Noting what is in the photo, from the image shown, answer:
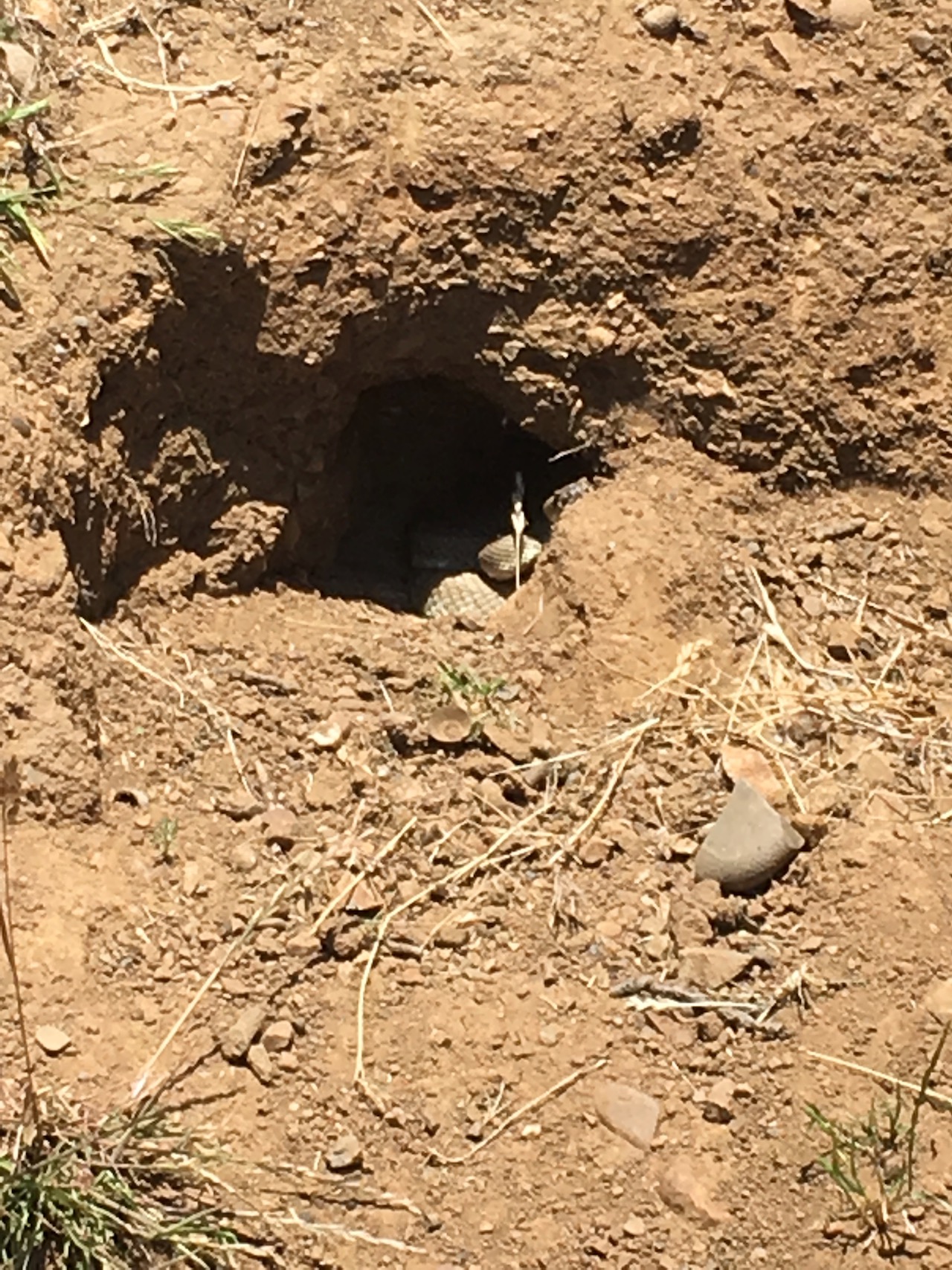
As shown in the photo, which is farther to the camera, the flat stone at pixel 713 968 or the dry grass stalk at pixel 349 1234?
the flat stone at pixel 713 968

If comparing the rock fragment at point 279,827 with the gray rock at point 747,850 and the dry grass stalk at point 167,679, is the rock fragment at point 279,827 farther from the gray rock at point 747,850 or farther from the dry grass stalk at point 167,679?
the gray rock at point 747,850

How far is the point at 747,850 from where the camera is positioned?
292cm

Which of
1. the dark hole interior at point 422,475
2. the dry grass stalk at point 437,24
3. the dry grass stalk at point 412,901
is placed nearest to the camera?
the dry grass stalk at point 412,901

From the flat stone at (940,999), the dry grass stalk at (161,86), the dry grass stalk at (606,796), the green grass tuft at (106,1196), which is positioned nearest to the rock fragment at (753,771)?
the dry grass stalk at (606,796)

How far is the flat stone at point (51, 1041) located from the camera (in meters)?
2.54

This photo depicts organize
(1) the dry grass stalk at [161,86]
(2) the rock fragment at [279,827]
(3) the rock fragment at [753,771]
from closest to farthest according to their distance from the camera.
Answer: (2) the rock fragment at [279,827] < (3) the rock fragment at [753,771] < (1) the dry grass stalk at [161,86]

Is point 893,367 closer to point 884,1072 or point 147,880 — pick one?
point 884,1072

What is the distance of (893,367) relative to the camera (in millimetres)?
3555

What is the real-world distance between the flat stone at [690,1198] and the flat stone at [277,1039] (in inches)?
24.3

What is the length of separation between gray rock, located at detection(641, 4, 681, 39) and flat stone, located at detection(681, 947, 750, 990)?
6.36 feet

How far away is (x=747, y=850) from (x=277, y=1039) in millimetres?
889

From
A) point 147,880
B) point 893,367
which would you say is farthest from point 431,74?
point 147,880

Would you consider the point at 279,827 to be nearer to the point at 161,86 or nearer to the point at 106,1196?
the point at 106,1196

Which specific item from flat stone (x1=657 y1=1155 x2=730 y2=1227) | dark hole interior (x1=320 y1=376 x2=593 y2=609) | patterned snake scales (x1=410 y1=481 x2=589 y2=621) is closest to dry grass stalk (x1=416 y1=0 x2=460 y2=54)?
dark hole interior (x1=320 y1=376 x2=593 y2=609)
